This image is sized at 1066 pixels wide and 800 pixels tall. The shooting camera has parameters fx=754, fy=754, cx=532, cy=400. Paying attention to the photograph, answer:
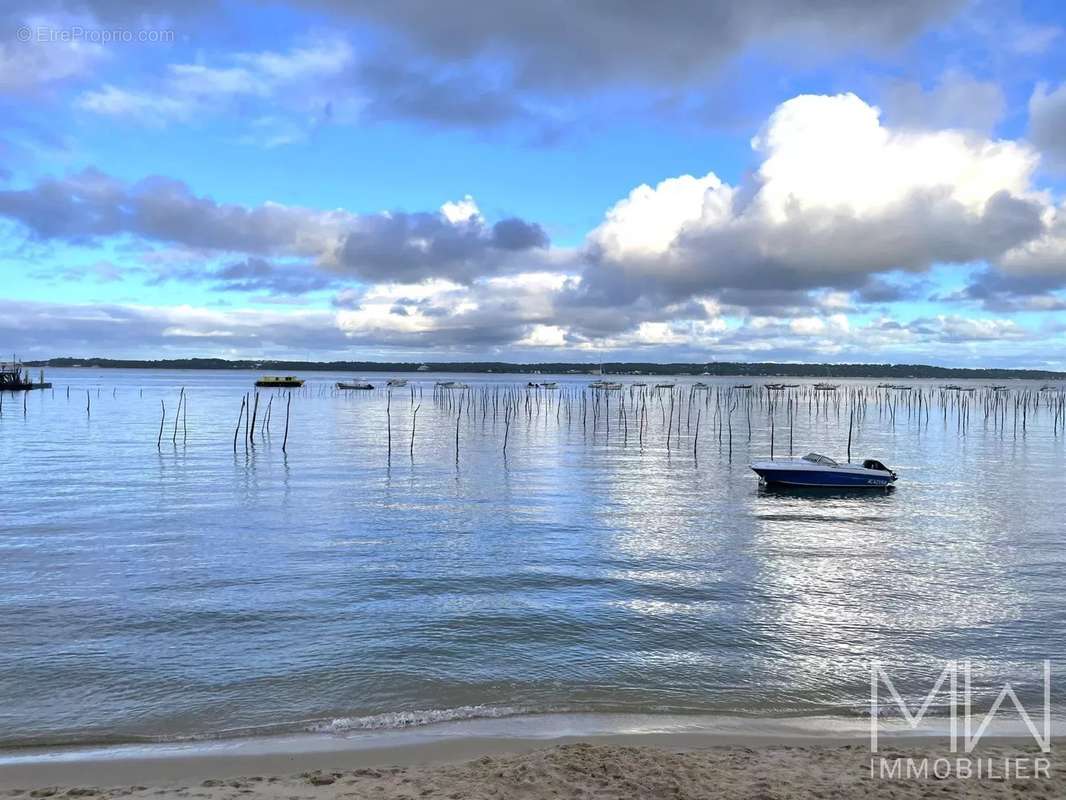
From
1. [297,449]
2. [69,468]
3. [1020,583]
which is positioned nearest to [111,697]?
[1020,583]

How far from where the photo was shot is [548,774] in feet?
21.2

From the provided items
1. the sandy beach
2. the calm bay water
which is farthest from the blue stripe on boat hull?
the sandy beach

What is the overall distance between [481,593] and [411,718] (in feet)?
17.0

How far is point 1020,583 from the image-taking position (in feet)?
47.6

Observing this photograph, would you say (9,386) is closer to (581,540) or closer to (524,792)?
(581,540)

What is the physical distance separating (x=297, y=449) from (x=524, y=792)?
1360 inches

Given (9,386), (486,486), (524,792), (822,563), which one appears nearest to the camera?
(524,792)

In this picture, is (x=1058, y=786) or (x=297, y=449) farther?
(x=297, y=449)

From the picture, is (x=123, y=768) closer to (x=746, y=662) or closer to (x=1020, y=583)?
(x=746, y=662)

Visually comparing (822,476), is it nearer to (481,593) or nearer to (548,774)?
(481,593)

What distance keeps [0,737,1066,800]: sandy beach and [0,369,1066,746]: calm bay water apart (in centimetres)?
96

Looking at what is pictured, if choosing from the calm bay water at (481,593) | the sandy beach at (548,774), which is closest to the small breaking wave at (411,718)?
the calm bay water at (481,593)

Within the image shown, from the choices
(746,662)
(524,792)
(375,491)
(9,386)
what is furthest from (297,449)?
(9,386)

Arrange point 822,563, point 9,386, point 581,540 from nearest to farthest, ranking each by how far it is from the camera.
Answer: point 822,563
point 581,540
point 9,386
